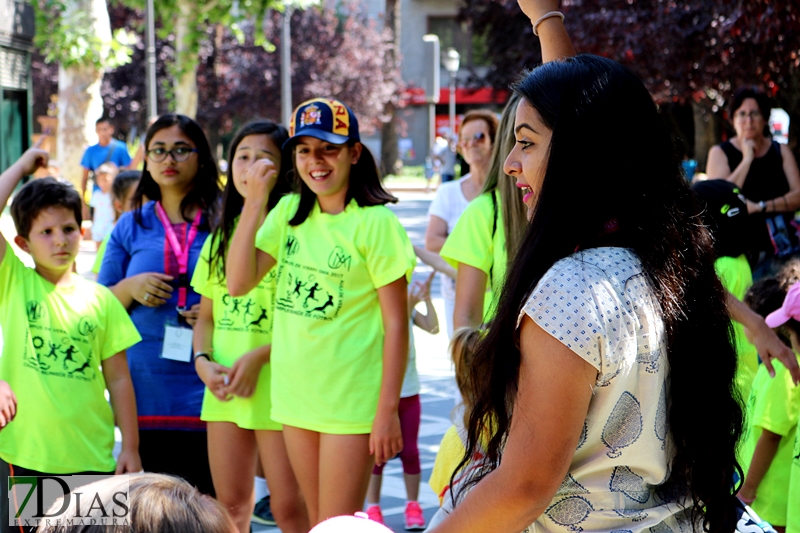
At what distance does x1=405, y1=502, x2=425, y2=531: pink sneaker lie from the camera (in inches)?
200

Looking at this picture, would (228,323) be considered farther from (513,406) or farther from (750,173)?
(750,173)

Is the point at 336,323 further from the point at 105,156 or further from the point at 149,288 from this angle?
the point at 105,156

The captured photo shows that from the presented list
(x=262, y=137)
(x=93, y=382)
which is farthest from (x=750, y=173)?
(x=93, y=382)

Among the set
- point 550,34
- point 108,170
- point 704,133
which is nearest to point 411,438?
point 550,34

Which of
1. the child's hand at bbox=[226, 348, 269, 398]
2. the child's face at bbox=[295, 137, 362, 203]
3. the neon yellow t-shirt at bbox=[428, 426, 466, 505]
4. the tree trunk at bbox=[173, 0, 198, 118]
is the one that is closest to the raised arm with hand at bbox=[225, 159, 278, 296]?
the child's face at bbox=[295, 137, 362, 203]

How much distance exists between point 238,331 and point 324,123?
97 cm

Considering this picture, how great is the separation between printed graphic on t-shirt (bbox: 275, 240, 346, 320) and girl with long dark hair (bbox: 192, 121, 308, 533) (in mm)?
401

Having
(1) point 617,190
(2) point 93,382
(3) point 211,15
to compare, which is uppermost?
(3) point 211,15

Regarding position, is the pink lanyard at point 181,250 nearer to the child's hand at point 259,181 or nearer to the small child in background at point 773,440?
the child's hand at point 259,181

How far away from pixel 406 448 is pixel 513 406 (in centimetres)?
343

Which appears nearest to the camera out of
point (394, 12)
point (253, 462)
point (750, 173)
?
point (253, 462)

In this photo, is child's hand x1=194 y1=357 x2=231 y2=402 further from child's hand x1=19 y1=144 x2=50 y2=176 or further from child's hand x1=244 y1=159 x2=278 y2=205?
child's hand x1=19 y1=144 x2=50 y2=176

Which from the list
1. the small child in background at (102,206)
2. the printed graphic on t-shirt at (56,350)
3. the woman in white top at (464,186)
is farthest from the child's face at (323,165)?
the small child in background at (102,206)

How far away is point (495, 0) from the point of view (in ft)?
65.9
